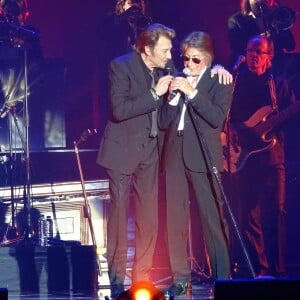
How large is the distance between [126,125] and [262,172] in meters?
2.25

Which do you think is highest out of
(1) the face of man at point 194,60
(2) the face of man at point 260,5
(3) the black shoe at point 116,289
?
(2) the face of man at point 260,5

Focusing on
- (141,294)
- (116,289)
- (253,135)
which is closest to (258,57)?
(253,135)

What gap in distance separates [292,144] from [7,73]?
328 cm

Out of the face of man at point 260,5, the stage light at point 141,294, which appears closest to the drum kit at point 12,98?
the face of man at point 260,5

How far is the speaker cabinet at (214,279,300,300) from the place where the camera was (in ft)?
12.8

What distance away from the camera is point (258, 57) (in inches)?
311

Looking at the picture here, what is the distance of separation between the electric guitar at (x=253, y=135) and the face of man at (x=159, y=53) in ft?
6.03

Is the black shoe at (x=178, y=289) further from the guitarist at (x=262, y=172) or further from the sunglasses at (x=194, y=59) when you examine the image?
the guitarist at (x=262, y=172)

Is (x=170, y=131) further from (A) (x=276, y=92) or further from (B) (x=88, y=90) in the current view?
(B) (x=88, y=90)

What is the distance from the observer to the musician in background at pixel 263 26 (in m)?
8.93

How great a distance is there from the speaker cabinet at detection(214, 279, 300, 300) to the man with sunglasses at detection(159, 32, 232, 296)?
2.10m

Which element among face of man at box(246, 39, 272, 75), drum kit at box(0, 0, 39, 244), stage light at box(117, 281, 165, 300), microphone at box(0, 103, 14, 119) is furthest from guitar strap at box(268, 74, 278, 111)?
stage light at box(117, 281, 165, 300)

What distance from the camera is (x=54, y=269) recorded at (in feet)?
22.6

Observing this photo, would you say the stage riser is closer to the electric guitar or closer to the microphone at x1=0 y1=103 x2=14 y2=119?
the electric guitar
